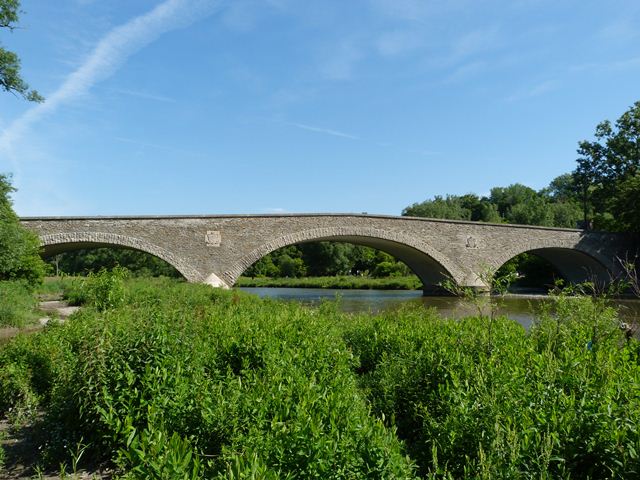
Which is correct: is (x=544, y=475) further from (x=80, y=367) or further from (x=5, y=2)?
(x=5, y=2)

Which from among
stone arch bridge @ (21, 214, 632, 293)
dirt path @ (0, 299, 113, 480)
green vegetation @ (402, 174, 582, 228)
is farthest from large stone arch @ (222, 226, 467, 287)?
green vegetation @ (402, 174, 582, 228)

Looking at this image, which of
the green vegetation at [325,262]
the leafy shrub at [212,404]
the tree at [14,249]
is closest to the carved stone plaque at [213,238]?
the tree at [14,249]

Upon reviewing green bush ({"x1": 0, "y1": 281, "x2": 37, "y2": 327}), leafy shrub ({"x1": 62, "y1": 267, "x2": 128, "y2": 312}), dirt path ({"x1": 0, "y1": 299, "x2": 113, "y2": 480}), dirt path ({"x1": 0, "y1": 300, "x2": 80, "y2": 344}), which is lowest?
dirt path ({"x1": 0, "y1": 299, "x2": 113, "y2": 480})

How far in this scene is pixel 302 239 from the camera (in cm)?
2728

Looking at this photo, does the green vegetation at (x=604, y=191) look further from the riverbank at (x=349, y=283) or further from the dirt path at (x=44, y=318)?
the dirt path at (x=44, y=318)

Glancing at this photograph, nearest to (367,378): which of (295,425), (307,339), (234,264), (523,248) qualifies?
(307,339)

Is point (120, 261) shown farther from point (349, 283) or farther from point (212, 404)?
point (212, 404)

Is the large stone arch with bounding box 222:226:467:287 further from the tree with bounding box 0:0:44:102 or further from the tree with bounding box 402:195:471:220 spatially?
the tree with bounding box 402:195:471:220

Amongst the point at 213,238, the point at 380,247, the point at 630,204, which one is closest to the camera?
the point at 213,238

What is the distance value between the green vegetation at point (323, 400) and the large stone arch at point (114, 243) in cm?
1768

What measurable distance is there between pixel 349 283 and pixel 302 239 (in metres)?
18.6

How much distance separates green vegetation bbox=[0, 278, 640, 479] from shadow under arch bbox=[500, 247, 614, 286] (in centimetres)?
2943

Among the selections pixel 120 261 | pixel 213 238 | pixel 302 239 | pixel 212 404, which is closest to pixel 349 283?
pixel 302 239

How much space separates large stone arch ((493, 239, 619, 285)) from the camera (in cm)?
3288
